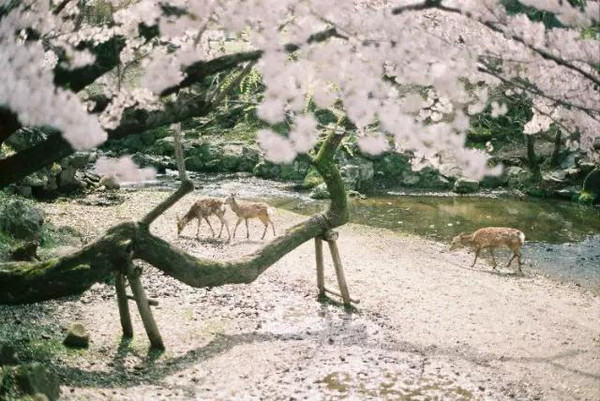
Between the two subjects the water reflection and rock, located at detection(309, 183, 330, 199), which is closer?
the water reflection

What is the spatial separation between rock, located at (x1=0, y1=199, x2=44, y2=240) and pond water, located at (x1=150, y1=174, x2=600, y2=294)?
10802mm

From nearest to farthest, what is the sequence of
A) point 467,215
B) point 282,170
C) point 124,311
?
point 124,311 < point 467,215 < point 282,170

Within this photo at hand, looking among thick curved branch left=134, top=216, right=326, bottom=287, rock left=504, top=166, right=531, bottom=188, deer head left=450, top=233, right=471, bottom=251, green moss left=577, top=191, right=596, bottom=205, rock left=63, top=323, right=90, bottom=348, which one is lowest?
rock left=63, top=323, right=90, bottom=348

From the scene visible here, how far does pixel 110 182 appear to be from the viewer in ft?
81.7

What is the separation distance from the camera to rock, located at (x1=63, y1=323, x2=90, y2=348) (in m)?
7.86

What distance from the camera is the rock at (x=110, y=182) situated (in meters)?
24.8

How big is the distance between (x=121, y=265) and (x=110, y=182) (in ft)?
59.0

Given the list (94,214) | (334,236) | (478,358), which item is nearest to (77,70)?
(334,236)

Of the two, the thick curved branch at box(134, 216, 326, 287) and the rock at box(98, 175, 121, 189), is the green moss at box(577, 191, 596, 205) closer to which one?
the thick curved branch at box(134, 216, 326, 287)

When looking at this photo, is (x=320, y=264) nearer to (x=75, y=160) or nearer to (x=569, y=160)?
(x=75, y=160)

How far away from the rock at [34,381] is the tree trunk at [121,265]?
6.02 feet

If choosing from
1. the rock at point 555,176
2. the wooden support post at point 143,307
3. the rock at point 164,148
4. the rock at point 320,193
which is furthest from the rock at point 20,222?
the rock at point 555,176

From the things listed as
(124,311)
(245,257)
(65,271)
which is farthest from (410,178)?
(65,271)

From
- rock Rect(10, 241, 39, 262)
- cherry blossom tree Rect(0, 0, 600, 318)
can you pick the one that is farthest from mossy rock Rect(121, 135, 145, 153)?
cherry blossom tree Rect(0, 0, 600, 318)
